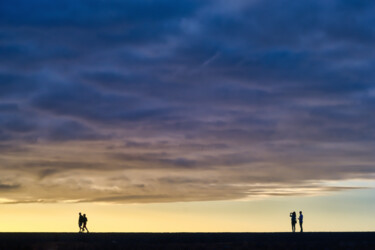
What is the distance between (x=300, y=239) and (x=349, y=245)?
479 cm

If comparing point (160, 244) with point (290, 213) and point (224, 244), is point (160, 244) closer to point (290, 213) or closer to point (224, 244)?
point (224, 244)

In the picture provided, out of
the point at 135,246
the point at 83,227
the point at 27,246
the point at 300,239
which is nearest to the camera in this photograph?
the point at 27,246

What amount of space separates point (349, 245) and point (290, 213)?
15653 millimetres

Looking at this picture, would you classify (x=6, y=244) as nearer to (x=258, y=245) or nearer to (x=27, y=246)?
(x=27, y=246)

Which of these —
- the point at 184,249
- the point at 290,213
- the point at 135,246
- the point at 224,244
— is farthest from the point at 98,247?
the point at 290,213

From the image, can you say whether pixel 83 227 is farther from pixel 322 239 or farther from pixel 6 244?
pixel 322 239

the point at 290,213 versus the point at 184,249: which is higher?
the point at 290,213

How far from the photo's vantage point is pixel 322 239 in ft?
147

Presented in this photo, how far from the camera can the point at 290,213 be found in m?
56.1

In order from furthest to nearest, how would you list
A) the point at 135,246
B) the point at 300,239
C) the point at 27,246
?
the point at 300,239, the point at 135,246, the point at 27,246

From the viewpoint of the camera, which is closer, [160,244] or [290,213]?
[160,244]

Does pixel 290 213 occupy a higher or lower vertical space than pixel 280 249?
higher

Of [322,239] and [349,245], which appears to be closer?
[349,245]

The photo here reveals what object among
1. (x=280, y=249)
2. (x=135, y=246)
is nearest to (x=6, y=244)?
(x=135, y=246)
